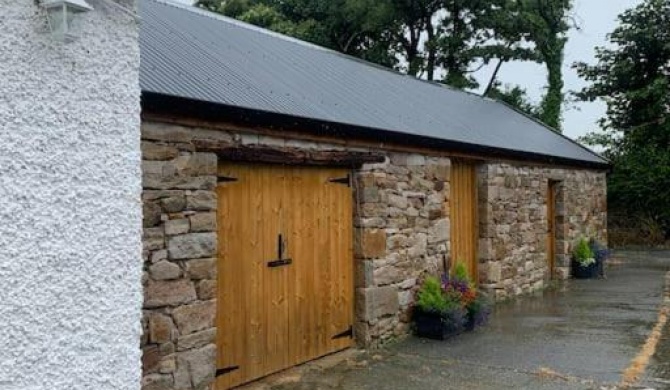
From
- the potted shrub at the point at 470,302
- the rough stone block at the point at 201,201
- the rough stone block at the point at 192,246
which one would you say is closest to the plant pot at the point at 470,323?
the potted shrub at the point at 470,302

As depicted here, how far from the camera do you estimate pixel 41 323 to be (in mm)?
1979

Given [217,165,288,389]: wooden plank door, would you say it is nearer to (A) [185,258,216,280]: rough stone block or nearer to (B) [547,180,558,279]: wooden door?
(A) [185,258,216,280]: rough stone block

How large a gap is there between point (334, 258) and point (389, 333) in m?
1.17

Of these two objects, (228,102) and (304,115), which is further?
(304,115)

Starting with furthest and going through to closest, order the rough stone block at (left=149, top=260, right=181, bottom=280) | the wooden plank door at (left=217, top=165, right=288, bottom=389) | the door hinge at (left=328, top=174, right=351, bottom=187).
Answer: the door hinge at (left=328, top=174, right=351, bottom=187)
the wooden plank door at (left=217, top=165, right=288, bottom=389)
the rough stone block at (left=149, top=260, right=181, bottom=280)

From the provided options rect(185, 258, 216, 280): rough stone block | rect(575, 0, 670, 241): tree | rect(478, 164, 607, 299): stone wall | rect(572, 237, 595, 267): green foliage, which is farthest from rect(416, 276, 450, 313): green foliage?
rect(575, 0, 670, 241): tree

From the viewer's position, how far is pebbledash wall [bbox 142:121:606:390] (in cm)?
450

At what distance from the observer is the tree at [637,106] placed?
19.2 m

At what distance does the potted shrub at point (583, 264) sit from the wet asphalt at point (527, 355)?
2.79m

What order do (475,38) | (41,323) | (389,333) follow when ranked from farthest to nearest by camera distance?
(475,38) < (389,333) < (41,323)

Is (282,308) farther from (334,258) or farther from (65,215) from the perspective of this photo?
(65,215)

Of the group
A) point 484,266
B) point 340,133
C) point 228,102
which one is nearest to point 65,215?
point 228,102

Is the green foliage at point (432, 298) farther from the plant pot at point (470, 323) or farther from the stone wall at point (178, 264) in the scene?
the stone wall at point (178, 264)

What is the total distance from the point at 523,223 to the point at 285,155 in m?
6.26
